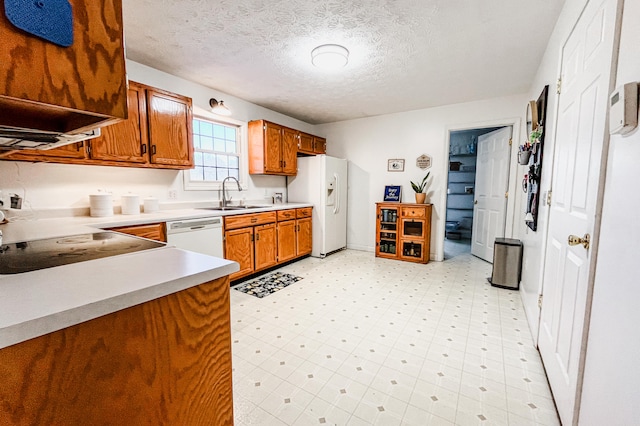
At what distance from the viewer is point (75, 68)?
60 cm

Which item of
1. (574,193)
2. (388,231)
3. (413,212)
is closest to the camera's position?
(574,193)

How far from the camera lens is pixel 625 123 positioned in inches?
34.4

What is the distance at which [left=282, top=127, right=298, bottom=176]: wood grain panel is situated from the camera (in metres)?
4.20

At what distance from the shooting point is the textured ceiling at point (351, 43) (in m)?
1.92

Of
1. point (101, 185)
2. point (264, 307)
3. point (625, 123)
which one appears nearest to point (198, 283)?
point (625, 123)

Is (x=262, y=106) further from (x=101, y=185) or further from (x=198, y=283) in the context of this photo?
(x=198, y=283)

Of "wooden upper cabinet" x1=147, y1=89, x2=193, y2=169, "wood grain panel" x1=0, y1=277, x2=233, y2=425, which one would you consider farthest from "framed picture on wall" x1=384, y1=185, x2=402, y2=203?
"wood grain panel" x1=0, y1=277, x2=233, y2=425

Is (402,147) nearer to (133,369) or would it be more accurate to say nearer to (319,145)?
(319,145)

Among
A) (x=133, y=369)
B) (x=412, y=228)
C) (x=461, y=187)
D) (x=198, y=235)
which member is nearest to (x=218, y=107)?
(x=198, y=235)

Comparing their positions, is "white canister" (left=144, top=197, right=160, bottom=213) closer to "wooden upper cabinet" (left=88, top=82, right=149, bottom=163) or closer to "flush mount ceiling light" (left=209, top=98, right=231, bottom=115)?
"wooden upper cabinet" (left=88, top=82, right=149, bottom=163)

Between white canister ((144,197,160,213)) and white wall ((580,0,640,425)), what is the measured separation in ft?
10.9

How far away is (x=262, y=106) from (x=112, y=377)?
163 inches

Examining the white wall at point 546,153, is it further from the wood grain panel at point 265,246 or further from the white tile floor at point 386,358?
the wood grain panel at point 265,246

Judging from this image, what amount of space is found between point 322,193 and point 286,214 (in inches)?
30.5
